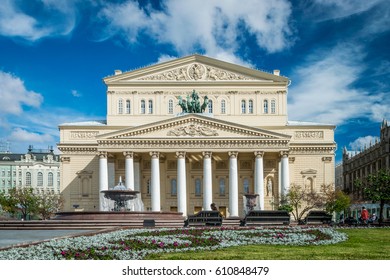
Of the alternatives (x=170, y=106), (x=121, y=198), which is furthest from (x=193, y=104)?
(x=121, y=198)

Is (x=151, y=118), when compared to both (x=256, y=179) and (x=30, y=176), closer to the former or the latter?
(x=256, y=179)

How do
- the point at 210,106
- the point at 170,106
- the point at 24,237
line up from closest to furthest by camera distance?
the point at 24,237
the point at 170,106
the point at 210,106

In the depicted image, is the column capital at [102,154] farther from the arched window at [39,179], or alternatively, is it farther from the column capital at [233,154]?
the arched window at [39,179]

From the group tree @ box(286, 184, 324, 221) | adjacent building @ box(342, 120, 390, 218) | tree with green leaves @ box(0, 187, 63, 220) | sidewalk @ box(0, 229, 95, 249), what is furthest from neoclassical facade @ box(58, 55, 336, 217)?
sidewalk @ box(0, 229, 95, 249)

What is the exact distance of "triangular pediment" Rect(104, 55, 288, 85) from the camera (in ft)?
266

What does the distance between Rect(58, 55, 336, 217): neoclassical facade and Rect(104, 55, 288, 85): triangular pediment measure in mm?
133

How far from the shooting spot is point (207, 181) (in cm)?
7150

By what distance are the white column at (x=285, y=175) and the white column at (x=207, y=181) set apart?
860cm

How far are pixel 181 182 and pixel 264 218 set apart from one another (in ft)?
100

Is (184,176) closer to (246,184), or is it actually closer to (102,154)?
(102,154)

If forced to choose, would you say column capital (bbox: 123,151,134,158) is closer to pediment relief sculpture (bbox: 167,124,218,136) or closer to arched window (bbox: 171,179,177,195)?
pediment relief sculpture (bbox: 167,124,218,136)

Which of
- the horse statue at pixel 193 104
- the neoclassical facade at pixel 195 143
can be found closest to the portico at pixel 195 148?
the neoclassical facade at pixel 195 143
